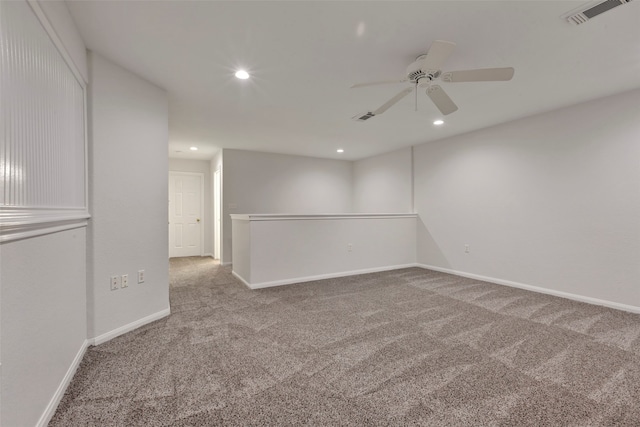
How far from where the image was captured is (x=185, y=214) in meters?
6.60

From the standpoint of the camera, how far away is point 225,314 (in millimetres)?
2887

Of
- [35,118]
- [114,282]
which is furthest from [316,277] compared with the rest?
[35,118]

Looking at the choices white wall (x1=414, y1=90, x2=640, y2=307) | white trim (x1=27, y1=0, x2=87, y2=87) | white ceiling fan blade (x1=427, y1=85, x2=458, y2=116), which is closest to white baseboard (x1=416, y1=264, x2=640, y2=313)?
white wall (x1=414, y1=90, x2=640, y2=307)

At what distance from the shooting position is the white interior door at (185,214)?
644 centimetres

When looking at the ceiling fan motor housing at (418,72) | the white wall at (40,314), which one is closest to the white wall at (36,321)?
the white wall at (40,314)

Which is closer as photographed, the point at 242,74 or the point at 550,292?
the point at 242,74

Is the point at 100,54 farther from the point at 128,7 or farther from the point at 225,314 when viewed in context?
the point at 225,314

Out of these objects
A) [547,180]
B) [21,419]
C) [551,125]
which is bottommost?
[21,419]

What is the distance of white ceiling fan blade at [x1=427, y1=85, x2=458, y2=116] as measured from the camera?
2202 mm

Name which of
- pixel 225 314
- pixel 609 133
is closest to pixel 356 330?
pixel 225 314

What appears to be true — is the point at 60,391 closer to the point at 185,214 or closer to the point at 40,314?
the point at 40,314

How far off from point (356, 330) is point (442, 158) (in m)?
3.75

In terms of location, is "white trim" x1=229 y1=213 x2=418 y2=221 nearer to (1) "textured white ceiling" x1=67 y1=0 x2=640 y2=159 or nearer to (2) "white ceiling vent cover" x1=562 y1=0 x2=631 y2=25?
(1) "textured white ceiling" x1=67 y1=0 x2=640 y2=159

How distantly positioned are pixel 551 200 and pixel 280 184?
4.83 meters
